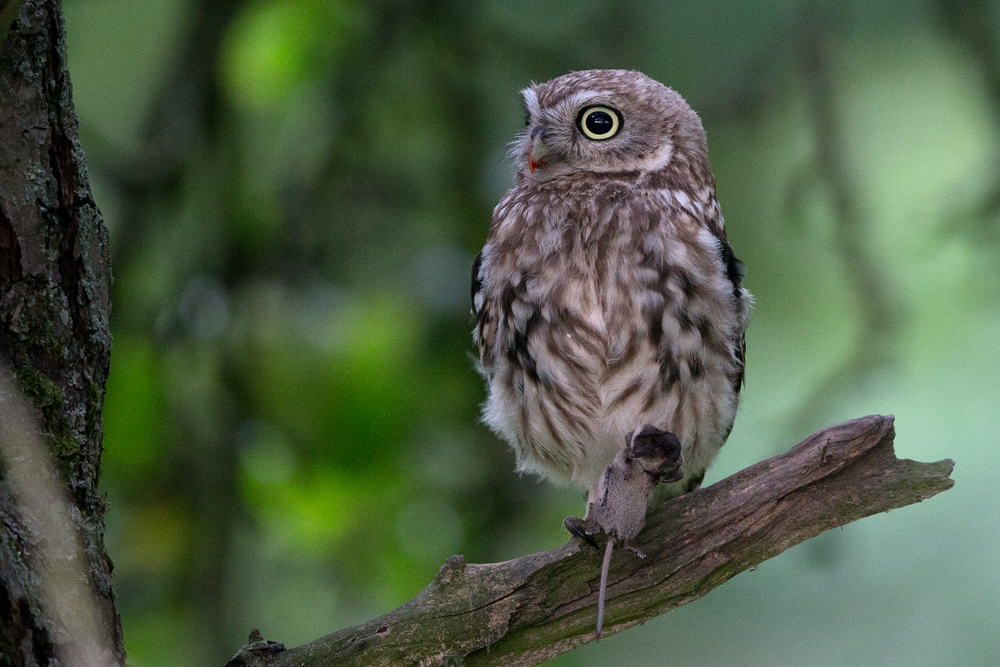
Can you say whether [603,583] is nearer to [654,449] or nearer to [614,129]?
[654,449]

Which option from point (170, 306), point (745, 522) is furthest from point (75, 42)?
→ point (745, 522)

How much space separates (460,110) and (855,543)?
1651 mm

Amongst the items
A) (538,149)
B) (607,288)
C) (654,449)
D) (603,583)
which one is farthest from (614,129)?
(603,583)

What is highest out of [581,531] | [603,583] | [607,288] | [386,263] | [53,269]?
[386,263]

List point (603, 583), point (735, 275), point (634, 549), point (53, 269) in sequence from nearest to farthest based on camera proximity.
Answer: point (53, 269)
point (603, 583)
point (634, 549)
point (735, 275)

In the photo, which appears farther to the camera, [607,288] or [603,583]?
[607,288]

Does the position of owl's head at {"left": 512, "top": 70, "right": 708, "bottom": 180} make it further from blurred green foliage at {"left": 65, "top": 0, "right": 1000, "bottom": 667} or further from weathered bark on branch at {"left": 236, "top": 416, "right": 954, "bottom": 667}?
weathered bark on branch at {"left": 236, "top": 416, "right": 954, "bottom": 667}

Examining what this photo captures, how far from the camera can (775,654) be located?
11.2ft

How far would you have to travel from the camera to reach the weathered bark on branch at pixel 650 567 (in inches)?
62.2

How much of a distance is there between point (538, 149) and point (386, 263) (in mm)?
664

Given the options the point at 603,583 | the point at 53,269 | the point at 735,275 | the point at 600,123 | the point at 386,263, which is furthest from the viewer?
the point at 386,263

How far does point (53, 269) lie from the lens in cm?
140

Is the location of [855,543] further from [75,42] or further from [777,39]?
[75,42]

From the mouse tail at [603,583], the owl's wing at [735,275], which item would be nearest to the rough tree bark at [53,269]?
the mouse tail at [603,583]
